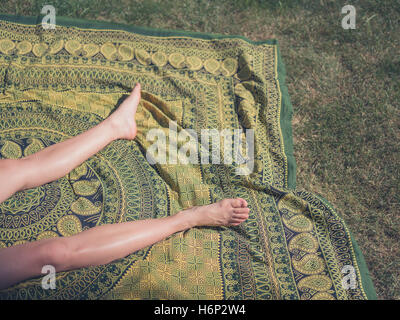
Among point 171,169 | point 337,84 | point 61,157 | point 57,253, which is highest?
point 337,84

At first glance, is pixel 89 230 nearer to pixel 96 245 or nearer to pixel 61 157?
pixel 96 245

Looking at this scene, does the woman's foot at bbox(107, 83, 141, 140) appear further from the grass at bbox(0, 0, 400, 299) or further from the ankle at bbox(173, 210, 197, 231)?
the grass at bbox(0, 0, 400, 299)

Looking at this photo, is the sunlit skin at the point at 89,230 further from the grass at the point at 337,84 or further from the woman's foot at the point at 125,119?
the grass at the point at 337,84

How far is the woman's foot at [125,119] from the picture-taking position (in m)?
2.40

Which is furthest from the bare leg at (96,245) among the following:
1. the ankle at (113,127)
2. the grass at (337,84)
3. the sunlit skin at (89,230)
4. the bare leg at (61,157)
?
the grass at (337,84)

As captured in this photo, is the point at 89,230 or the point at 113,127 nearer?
the point at 89,230

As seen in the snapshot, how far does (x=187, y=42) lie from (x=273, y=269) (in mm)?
1878

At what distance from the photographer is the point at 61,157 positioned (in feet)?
6.82

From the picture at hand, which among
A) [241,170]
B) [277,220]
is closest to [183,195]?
[241,170]

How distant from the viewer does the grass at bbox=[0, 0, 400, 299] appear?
2.45 meters

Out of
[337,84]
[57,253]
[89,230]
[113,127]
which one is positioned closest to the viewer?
[57,253]

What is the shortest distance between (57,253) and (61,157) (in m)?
0.56

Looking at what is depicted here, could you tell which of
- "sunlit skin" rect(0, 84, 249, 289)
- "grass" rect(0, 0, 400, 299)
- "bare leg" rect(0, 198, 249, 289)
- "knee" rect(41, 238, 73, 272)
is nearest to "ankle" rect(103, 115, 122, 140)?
"sunlit skin" rect(0, 84, 249, 289)

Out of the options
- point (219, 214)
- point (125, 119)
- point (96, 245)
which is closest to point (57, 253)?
point (96, 245)
